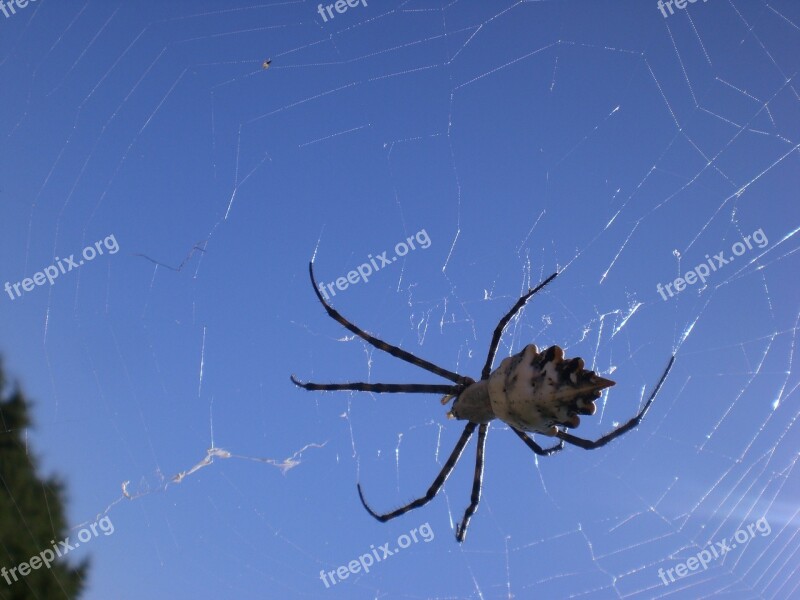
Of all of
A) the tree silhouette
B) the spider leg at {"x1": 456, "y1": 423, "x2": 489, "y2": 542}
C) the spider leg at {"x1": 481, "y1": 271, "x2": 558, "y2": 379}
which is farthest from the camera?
the tree silhouette

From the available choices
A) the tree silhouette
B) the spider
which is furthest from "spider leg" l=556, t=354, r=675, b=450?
the tree silhouette

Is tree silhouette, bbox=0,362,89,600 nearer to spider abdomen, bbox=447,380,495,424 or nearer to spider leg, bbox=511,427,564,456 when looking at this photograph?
spider abdomen, bbox=447,380,495,424

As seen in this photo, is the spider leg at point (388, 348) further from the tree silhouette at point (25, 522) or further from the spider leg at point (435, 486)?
the tree silhouette at point (25, 522)

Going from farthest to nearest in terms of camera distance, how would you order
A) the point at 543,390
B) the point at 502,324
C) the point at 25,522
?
the point at 25,522
the point at 502,324
the point at 543,390

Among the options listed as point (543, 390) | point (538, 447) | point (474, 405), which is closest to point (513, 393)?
point (543, 390)

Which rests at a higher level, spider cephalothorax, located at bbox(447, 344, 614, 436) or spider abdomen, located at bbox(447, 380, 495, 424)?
spider abdomen, located at bbox(447, 380, 495, 424)

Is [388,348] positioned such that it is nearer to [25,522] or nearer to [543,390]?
[543,390]

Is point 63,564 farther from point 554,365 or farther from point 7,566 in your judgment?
point 554,365
